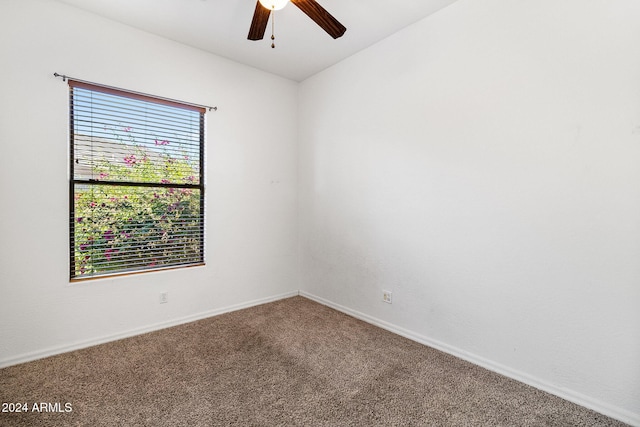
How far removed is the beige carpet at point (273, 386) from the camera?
5.49 feet

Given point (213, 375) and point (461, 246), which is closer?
point (213, 375)

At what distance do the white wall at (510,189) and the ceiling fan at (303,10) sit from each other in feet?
3.10

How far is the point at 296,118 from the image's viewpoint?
3.82m

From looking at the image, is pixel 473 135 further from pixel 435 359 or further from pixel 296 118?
pixel 296 118

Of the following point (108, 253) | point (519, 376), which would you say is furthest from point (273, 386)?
point (108, 253)

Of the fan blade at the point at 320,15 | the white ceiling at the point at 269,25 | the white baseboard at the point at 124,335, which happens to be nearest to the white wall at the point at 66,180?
the white baseboard at the point at 124,335

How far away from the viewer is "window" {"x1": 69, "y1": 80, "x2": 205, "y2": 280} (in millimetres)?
2480

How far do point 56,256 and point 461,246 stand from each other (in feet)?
10.0

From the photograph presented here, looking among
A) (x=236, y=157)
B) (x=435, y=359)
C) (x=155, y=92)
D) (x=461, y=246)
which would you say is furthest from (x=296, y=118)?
(x=435, y=359)

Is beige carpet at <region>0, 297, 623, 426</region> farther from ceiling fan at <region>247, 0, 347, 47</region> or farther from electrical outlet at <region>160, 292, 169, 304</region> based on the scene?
ceiling fan at <region>247, 0, 347, 47</region>

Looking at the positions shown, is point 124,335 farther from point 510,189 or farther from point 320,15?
point 510,189

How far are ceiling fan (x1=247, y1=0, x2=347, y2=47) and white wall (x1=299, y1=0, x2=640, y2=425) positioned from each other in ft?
3.10

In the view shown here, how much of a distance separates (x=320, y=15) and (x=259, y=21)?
386 mm

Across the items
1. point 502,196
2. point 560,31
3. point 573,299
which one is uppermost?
point 560,31
